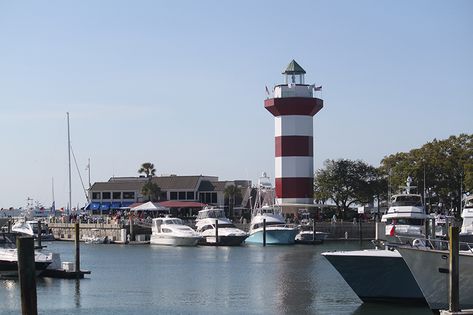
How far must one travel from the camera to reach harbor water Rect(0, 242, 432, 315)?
1550 inches

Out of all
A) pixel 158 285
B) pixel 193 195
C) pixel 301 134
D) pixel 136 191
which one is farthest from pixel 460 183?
pixel 158 285

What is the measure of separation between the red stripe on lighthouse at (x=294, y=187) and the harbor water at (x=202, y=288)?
2290cm

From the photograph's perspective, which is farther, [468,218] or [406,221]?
[406,221]

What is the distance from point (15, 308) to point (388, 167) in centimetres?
6947

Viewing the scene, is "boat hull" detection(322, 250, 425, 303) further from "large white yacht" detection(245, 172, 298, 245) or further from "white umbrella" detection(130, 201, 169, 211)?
"white umbrella" detection(130, 201, 169, 211)

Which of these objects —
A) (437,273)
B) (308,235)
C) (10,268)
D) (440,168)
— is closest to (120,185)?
(308,235)

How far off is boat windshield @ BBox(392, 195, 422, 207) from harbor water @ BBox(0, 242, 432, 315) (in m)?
7.50

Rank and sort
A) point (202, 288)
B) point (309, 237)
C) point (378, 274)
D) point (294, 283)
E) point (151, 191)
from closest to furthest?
point (378, 274) → point (202, 288) → point (294, 283) → point (309, 237) → point (151, 191)

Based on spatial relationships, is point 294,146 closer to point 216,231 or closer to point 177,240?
point 216,231

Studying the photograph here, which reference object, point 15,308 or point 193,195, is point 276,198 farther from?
point 15,308

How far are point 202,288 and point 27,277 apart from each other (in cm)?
2202

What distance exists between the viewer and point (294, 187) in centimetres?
9338

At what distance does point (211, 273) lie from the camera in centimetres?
5612

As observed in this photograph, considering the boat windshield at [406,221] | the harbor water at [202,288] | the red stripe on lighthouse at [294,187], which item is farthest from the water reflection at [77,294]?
the red stripe on lighthouse at [294,187]
